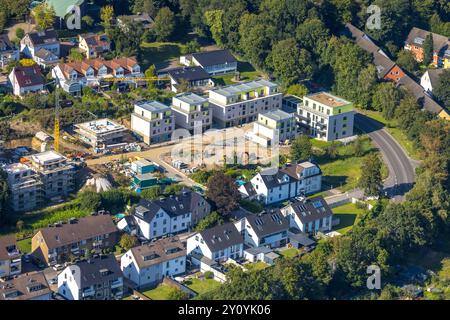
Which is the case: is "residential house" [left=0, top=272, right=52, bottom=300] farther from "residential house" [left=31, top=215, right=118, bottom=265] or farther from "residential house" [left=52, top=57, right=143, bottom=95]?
"residential house" [left=52, top=57, right=143, bottom=95]

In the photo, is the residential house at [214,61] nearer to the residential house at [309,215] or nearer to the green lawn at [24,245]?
the residential house at [309,215]

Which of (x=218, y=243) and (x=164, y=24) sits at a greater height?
(x=164, y=24)

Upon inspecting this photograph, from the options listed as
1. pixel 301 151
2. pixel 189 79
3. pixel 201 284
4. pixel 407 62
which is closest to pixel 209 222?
pixel 201 284

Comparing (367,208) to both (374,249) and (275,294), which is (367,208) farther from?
(275,294)

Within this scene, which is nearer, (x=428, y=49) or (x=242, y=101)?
(x=242, y=101)

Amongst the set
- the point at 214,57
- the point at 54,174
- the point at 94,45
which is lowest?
the point at 54,174

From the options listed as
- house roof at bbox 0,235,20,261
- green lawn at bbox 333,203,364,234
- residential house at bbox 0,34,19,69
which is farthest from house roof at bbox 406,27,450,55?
house roof at bbox 0,235,20,261

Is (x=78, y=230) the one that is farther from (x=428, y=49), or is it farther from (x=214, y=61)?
(x=428, y=49)
